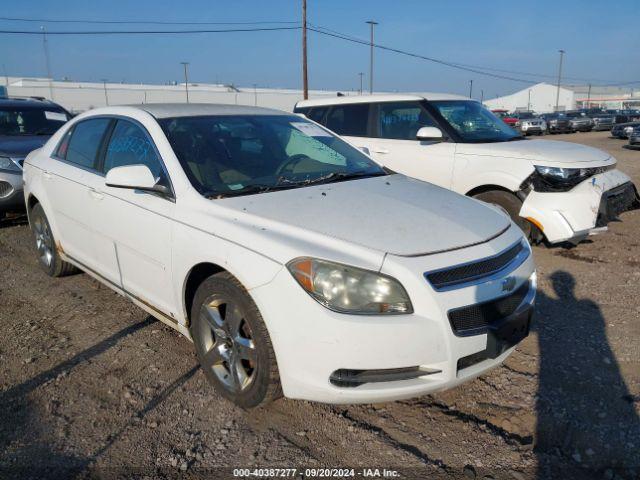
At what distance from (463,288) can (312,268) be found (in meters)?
0.71

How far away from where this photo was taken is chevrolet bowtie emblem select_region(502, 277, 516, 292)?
261 cm

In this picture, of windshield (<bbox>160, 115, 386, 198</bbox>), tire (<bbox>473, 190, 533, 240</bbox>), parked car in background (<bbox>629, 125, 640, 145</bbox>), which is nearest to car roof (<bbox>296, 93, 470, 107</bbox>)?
tire (<bbox>473, 190, 533, 240</bbox>)

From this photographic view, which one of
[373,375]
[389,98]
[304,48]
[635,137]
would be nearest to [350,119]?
[389,98]

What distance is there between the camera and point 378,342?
2342 millimetres

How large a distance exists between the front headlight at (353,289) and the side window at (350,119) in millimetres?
5046

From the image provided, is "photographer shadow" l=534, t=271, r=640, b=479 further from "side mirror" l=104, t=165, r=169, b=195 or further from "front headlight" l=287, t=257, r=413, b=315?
"side mirror" l=104, t=165, r=169, b=195

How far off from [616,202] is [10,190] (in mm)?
7159

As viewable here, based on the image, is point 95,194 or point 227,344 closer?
point 227,344

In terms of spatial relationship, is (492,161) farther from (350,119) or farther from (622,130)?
(622,130)

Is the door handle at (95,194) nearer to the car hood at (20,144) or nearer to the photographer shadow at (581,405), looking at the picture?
the photographer shadow at (581,405)

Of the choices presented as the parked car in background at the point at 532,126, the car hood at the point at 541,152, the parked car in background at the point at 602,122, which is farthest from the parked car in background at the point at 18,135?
the parked car in background at the point at 602,122

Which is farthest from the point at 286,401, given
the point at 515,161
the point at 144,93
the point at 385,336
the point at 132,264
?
the point at 144,93

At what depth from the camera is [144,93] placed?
6053 centimetres

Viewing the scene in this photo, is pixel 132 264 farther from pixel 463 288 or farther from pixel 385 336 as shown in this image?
pixel 463 288
